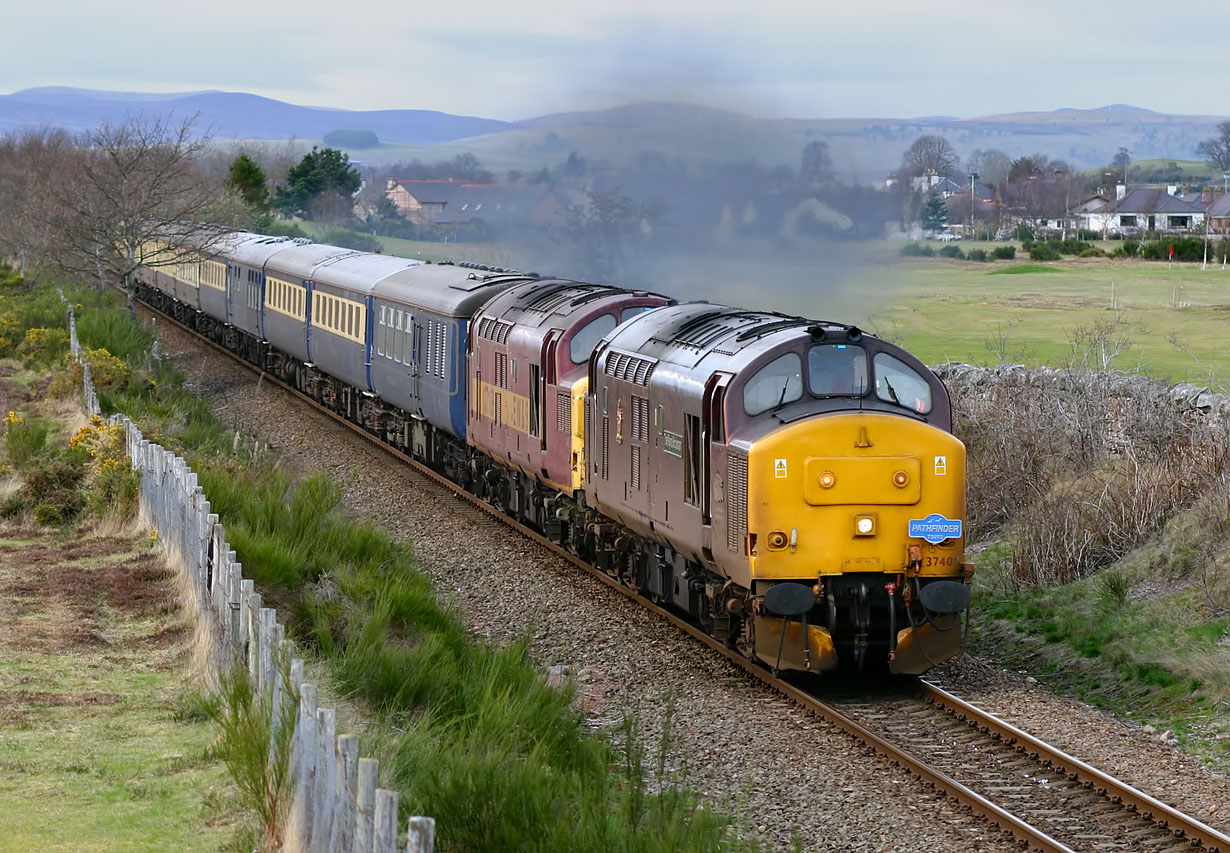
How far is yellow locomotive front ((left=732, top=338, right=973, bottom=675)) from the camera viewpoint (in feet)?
38.6

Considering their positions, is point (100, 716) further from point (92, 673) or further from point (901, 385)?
point (901, 385)

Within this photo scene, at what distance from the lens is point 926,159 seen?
1342 inches

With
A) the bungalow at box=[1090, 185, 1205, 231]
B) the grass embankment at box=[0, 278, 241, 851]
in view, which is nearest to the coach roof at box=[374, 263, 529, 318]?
the grass embankment at box=[0, 278, 241, 851]

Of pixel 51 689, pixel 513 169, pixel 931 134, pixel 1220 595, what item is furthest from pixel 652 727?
pixel 513 169

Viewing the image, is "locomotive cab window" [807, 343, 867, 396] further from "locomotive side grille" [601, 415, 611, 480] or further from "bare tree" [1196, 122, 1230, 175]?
"bare tree" [1196, 122, 1230, 175]

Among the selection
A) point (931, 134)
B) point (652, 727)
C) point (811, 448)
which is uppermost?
point (931, 134)

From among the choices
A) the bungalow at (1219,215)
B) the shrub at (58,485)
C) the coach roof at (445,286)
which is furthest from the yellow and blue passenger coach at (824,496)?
the bungalow at (1219,215)

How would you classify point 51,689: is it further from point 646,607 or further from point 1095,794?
point 1095,794

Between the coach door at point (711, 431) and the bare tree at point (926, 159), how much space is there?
2142 cm

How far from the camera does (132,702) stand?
1109cm

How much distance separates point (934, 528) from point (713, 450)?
1.84 m

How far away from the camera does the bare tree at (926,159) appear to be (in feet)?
108

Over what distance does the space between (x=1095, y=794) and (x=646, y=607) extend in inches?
250

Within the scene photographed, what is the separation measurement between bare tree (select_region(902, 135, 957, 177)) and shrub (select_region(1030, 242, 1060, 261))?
19.7m
